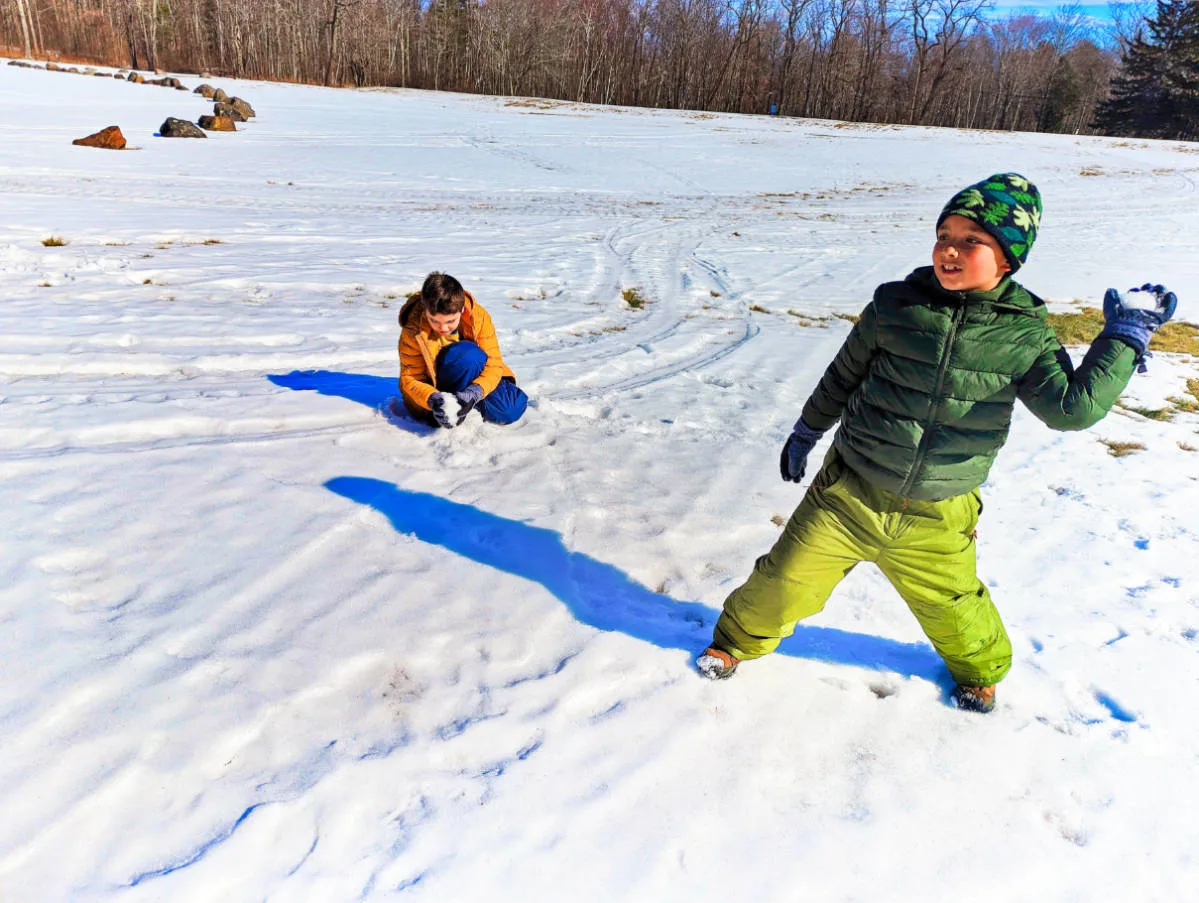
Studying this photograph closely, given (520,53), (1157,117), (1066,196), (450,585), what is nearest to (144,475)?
(450,585)

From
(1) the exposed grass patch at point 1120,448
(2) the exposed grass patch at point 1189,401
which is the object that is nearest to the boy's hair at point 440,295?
(1) the exposed grass patch at point 1120,448

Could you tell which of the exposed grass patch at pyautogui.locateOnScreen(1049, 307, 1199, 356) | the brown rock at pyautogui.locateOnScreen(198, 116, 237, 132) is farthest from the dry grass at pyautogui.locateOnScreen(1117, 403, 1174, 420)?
the brown rock at pyautogui.locateOnScreen(198, 116, 237, 132)

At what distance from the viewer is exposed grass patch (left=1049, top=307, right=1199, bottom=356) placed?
6590 millimetres

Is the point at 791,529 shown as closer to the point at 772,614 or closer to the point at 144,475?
the point at 772,614

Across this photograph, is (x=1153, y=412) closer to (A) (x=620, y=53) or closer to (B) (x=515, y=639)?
(B) (x=515, y=639)

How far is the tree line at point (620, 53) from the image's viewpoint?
51.8m

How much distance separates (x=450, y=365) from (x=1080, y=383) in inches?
117

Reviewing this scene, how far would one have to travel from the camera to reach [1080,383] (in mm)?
1888

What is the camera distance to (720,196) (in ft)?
51.1

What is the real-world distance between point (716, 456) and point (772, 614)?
1898mm

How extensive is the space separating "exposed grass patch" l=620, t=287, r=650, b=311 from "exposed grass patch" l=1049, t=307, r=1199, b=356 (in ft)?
11.9

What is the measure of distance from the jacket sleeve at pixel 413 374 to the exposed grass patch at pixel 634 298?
3475mm

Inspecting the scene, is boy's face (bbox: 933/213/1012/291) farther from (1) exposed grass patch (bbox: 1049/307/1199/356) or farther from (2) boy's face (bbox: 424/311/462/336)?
(1) exposed grass patch (bbox: 1049/307/1199/356)

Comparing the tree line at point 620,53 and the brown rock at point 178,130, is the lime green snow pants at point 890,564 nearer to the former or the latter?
the brown rock at point 178,130
